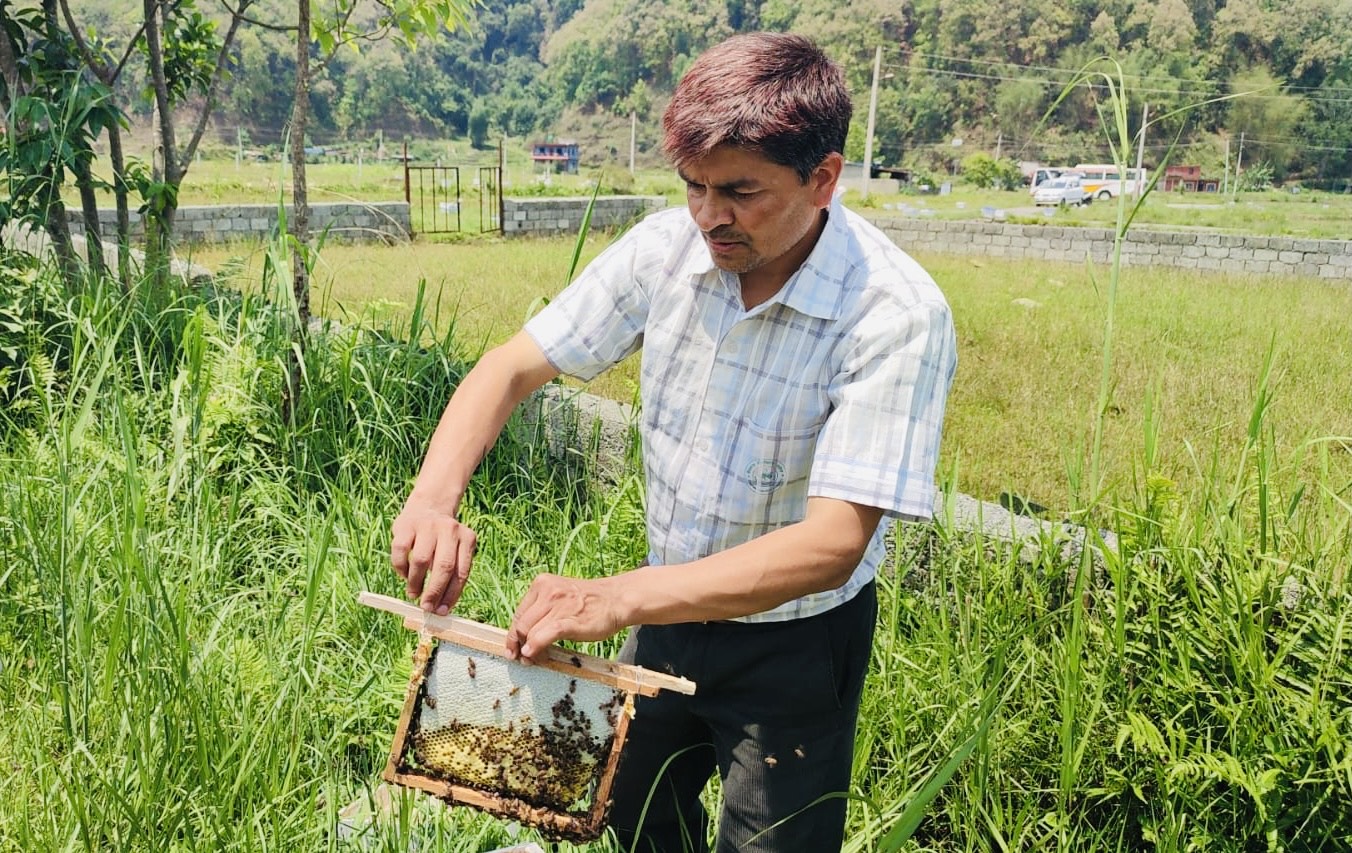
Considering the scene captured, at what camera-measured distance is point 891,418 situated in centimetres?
149

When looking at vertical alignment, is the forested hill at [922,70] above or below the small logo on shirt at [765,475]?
above

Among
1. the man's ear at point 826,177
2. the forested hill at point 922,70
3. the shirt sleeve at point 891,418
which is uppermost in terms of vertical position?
the forested hill at point 922,70

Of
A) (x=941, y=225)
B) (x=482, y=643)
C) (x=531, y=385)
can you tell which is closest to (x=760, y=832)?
(x=482, y=643)

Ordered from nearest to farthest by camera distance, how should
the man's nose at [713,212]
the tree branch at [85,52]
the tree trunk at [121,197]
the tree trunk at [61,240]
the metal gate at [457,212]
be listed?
the man's nose at [713,212] → the tree trunk at [121,197] → the tree trunk at [61,240] → the tree branch at [85,52] → the metal gate at [457,212]

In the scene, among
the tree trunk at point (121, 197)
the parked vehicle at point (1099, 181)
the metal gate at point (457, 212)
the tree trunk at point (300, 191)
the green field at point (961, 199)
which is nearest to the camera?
the tree trunk at point (300, 191)

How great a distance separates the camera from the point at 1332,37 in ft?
184

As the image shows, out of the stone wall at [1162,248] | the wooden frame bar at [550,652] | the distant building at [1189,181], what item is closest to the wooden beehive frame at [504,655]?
the wooden frame bar at [550,652]

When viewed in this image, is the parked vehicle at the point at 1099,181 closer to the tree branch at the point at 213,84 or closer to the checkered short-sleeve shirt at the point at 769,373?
the tree branch at the point at 213,84

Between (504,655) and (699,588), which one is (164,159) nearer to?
(504,655)

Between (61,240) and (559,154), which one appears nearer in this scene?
(61,240)

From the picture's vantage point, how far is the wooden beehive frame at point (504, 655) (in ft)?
5.11

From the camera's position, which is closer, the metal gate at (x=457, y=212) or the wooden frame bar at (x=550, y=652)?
the wooden frame bar at (x=550, y=652)

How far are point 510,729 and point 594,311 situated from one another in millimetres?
734

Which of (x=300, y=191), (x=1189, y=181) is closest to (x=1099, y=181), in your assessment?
(x=1189, y=181)
